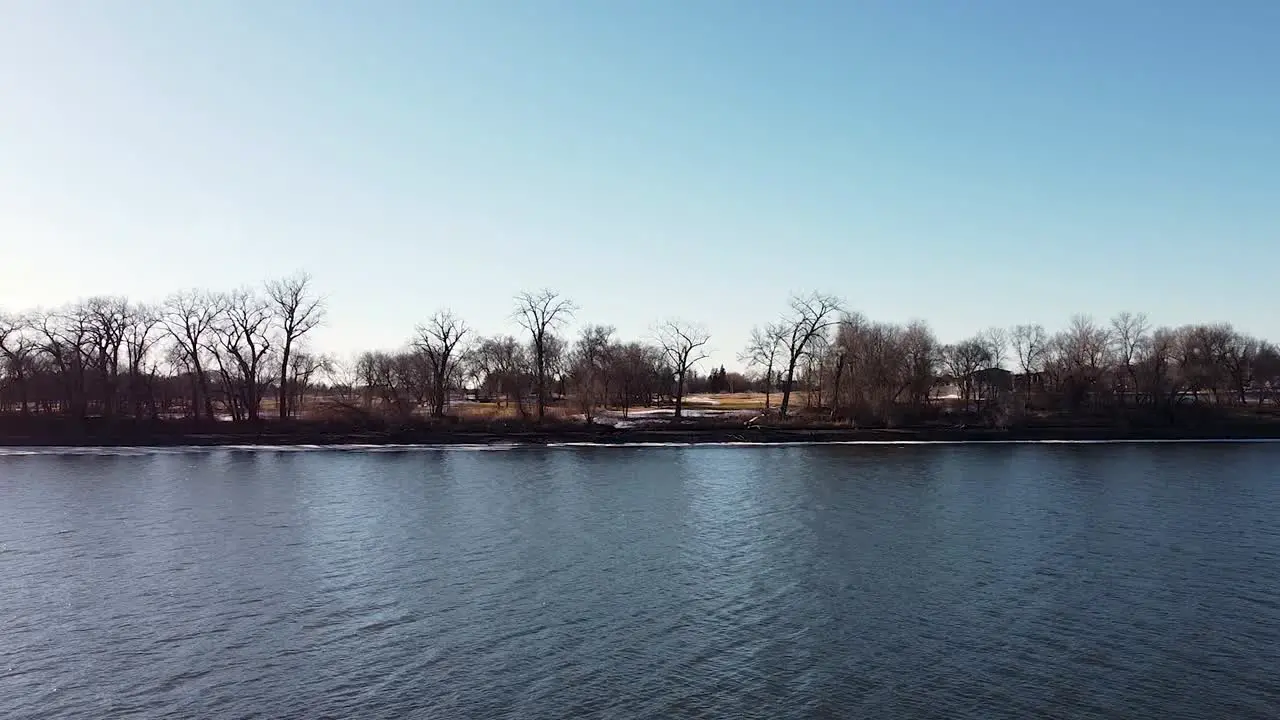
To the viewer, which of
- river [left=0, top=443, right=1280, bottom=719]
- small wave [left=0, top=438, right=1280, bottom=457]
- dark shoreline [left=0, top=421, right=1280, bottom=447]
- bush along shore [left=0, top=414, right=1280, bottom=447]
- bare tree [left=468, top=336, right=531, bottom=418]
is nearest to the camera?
river [left=0, top=443, right=1280, bottom=719]

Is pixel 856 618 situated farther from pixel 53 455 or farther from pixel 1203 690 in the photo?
pixel 53 455

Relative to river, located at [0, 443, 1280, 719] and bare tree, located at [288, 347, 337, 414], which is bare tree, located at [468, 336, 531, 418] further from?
river, located at [0, 443, 1280, 719]

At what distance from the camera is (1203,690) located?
16062 millimetres

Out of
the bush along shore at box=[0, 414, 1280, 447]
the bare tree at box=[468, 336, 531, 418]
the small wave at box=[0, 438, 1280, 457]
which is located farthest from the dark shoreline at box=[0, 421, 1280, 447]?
the bare tree at box=[468, 336, 531, 418]

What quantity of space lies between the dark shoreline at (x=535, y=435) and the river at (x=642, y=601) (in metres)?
26.7

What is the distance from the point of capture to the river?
15859 millimetres

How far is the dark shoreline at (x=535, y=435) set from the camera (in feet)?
231

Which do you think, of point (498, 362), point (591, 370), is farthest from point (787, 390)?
point (498, 362)

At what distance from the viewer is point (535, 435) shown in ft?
237

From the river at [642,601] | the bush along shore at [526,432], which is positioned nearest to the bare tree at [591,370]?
the bush along shore at [526,432]

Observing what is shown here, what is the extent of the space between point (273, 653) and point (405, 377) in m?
84.2

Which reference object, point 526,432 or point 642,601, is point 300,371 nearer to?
point 526,432

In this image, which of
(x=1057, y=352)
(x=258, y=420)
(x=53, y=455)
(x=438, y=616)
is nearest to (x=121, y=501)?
(x=438, y=616)

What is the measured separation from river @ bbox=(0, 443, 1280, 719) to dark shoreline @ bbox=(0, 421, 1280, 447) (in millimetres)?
26720
